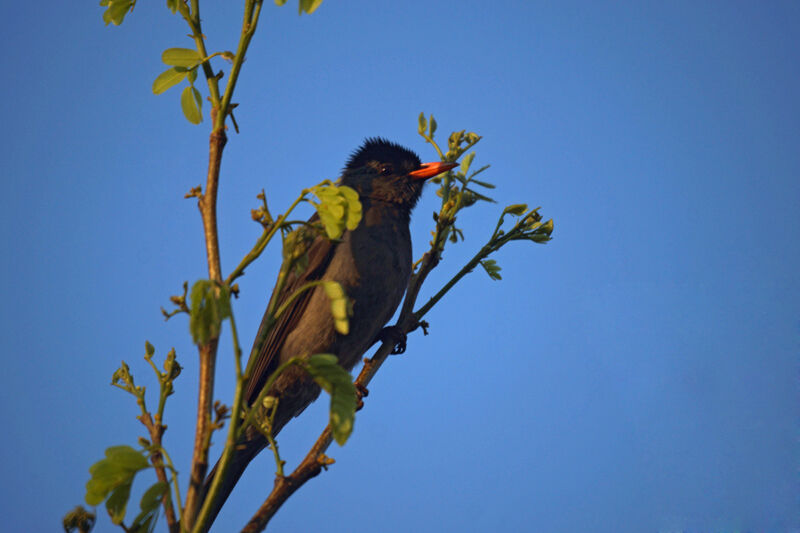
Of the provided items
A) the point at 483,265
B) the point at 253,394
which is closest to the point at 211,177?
the point at 483,265

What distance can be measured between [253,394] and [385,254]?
3.40ft

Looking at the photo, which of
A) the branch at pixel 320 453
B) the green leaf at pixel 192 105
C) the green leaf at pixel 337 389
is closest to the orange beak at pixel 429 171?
the branch at pixel 320 453

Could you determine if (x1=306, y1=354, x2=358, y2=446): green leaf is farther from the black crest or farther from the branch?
the black crest

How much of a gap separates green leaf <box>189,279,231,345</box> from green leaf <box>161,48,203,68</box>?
24.8 inches

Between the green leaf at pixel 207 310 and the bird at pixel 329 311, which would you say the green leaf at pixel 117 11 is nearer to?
the green leaf at pixel 207 310

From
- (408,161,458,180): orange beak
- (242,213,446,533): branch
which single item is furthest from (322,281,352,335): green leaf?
(408,161,458,180): orange beak

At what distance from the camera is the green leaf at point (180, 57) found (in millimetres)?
1391

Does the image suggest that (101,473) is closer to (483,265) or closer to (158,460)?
(158,460)

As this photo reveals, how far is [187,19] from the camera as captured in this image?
4.25ft

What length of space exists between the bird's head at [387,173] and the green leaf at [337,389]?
2721 millimetres

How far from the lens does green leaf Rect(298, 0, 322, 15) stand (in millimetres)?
1137

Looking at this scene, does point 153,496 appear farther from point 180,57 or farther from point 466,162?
point 466,162

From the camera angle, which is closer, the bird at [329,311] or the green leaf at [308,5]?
the green leaf at [308,5]

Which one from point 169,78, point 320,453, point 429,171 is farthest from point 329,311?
point 169,78
